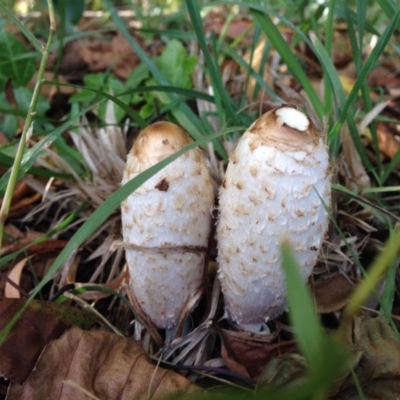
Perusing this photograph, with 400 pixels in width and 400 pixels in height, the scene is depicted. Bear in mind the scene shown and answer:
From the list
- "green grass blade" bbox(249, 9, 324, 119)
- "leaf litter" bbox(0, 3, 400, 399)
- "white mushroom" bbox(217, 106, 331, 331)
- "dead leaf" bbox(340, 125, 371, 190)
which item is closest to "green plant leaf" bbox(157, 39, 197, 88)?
"leaf litter" bbox(0, 3, 400, 399)

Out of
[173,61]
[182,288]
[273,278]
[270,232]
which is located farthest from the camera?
[173,61]

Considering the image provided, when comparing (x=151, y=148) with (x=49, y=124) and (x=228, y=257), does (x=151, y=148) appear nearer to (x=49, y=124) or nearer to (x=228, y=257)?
(x=228, y=257)

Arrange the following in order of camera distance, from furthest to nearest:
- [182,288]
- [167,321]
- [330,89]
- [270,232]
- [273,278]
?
[330,89] < [167,321] < [182,288] < [273,278] < [270,232]

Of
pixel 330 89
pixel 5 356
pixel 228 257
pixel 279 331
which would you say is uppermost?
pixel 330 89

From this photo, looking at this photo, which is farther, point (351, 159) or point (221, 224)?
point (351, 159)

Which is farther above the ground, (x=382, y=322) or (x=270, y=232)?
(x=270, y=232)

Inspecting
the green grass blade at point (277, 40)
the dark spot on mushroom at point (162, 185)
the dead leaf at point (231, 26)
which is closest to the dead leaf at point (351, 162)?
the green grass blade at point (277, 40)

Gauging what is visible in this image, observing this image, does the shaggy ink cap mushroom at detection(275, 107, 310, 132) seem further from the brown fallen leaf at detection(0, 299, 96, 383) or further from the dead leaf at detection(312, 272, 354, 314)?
the brown fallen leaf at detection(0, 299, 96, 383)

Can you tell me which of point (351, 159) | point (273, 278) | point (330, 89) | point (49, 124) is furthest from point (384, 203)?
point (49, 124)
